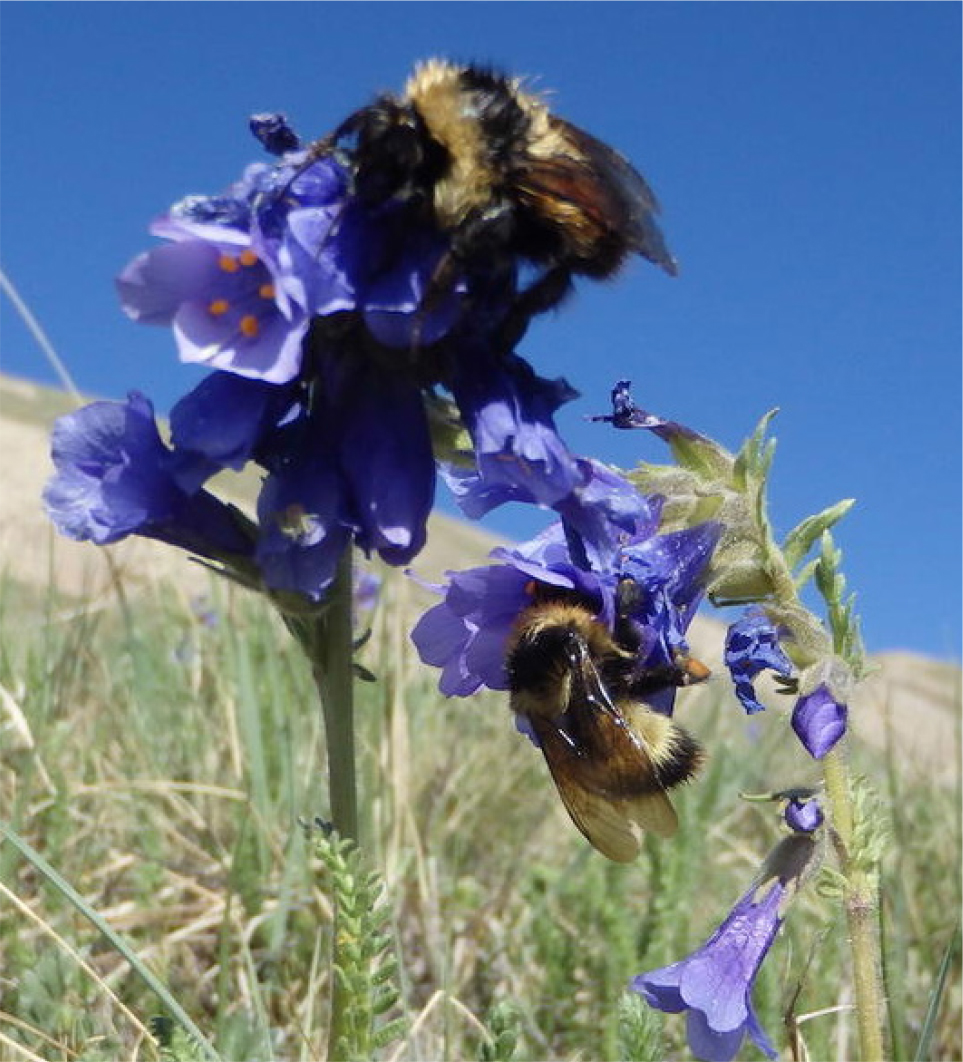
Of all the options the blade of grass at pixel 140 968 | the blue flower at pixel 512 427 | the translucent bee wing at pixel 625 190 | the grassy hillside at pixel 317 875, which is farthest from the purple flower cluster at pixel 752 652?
the blade of grass at pixel 140 968

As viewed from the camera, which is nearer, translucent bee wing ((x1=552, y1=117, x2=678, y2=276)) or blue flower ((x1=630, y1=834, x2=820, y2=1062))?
translucent bee wing ((x1=552, y1=117, x2=678, y2=276))

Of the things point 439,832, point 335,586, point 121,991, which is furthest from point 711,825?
point 335,586

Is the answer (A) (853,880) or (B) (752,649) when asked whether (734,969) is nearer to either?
(A) (853,880)

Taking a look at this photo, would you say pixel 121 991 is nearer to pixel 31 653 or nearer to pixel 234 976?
pixel 234 976

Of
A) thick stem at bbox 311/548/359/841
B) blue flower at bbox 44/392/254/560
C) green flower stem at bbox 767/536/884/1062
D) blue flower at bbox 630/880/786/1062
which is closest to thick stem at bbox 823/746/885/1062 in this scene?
green flower stem at bbox 767/536/884/1062

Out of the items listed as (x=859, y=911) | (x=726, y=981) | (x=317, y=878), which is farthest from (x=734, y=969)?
(x=317, y=878)

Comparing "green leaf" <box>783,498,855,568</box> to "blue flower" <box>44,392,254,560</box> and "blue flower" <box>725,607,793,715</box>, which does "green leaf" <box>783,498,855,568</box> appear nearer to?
"blue flower" <box>725,607,793,715</box>

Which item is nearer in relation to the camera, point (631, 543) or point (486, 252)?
point (486, 252)
